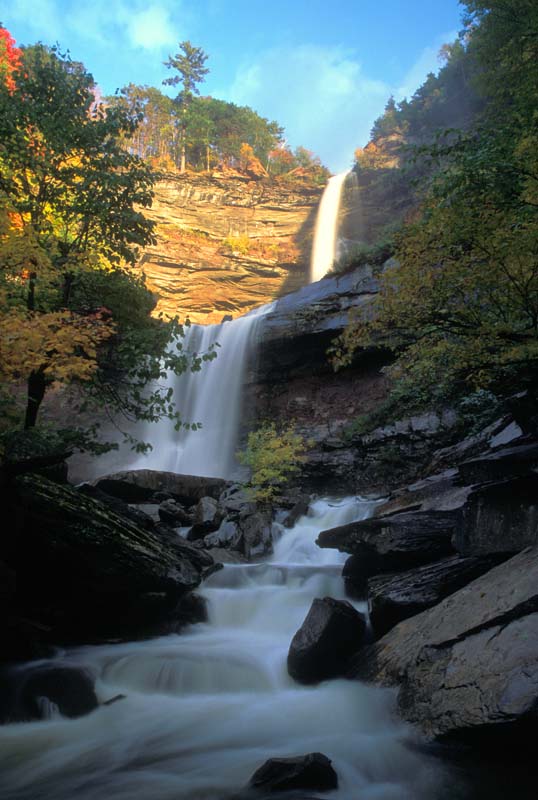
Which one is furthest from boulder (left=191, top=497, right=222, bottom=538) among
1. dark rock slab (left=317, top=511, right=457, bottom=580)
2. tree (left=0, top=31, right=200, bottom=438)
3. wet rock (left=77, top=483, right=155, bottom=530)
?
dark rock slab (left=317, top=511, right=457, bottom=580)

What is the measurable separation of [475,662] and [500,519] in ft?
7.84

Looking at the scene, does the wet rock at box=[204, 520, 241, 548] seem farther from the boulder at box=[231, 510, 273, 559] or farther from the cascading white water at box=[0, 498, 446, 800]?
the cascading white water at box=[0, 498, 446, 800]

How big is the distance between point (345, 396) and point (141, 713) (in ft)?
58.3

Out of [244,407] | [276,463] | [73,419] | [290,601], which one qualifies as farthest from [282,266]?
[290,601]

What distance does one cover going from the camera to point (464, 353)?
20.7ft

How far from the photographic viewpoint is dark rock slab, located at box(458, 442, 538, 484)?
6.09 meters

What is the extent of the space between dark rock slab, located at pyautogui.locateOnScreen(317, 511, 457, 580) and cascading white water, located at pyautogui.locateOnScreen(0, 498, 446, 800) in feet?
6.15

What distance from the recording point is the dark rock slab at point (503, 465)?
20.0ft

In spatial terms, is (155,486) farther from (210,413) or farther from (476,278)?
(476,278)

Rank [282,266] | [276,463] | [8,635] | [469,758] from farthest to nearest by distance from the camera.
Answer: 1. [282,266]
2. [276,463]
3. [8,635]
4. [469,758]

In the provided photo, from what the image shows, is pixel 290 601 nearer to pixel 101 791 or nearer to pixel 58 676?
pixel 58 676

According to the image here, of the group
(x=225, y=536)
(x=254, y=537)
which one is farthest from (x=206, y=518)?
(x=254, y=537)

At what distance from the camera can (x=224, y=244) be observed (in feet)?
122

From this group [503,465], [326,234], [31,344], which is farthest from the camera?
[326,234]
